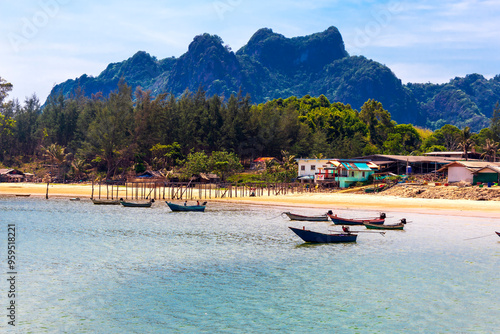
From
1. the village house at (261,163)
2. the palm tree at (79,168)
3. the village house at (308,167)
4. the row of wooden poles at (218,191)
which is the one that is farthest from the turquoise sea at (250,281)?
the palm tree at (79,168)

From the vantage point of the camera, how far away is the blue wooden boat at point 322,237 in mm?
35906

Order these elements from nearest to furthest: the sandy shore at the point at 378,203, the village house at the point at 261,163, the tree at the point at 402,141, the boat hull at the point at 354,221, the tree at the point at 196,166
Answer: the boat hull at the point at 354,221
the sandy shore at the point at 378,203
the tree at the point at 196,166
the village house at the point at 261,163
the tree at the point at 402,141

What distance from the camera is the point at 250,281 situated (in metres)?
25.5

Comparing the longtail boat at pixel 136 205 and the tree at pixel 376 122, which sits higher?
the tree at pixel 376 122

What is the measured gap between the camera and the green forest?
107750 millimetres

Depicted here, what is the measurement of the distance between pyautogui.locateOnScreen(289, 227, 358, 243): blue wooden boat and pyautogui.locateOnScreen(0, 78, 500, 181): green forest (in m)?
54.2

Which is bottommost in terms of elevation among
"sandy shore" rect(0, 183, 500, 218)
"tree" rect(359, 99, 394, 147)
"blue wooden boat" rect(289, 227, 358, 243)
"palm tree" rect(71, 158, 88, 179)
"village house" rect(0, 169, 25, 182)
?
"blue wooden boat" rect(289, 227, 358, 243)

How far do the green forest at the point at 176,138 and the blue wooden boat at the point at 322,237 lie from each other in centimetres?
5422

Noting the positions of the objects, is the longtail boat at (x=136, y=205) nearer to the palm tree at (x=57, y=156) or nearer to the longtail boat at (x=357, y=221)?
the longtail boat at (x=357, y=221)

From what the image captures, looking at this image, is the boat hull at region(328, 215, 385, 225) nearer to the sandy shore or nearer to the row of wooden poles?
the sandy shore

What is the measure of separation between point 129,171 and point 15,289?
8689 cm

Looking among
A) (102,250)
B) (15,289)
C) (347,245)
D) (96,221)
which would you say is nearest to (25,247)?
(102,250)

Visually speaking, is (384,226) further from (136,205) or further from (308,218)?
(136,205)

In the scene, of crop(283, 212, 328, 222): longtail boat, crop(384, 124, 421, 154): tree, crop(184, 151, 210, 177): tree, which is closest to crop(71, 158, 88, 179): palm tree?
crop(184, 151, 210, 177): tree
